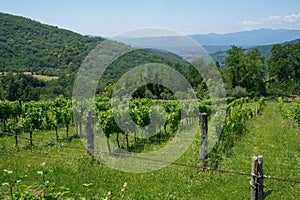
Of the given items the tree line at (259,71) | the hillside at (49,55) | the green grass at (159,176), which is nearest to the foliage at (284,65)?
the tree line at (259,71)

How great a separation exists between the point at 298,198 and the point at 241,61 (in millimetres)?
54997

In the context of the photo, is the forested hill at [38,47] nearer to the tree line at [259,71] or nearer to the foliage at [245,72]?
the foliage at [245,72]

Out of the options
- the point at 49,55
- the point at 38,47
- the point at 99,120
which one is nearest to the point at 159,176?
the point at 99,120

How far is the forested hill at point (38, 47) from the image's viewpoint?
8276 centimetres

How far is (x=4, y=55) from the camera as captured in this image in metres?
82.6

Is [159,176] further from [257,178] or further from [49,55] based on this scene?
[49,55]

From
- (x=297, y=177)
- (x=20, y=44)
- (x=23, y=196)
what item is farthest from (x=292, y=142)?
(x=20, y=44)

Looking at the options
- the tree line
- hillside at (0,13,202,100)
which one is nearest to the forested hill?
hillside at (0,13,202,100)

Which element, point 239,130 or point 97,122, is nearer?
point 97,122

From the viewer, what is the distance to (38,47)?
99.2m

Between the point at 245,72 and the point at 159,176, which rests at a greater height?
the point at 245,72

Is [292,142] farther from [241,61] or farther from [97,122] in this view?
[241,61]

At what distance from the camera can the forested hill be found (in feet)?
272

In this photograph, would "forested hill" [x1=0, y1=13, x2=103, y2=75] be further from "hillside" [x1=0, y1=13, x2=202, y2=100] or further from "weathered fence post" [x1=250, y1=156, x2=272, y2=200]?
"weathered fence post" [x1=250, y1=156, x2=272, y2=200]
